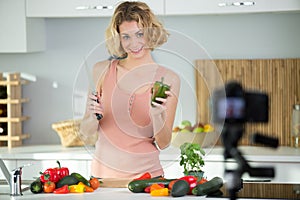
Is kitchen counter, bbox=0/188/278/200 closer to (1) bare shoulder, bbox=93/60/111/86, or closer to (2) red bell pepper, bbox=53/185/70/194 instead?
(2) red bell pepper, bbox=53/185/70/194

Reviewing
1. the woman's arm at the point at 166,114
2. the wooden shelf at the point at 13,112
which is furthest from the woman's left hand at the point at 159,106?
the wooden shelf at the point at 13,112

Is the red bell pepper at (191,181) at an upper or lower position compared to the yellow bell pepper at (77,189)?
upper

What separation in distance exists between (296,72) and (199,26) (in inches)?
30.1

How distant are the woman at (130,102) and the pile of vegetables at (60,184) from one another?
31 centimetres

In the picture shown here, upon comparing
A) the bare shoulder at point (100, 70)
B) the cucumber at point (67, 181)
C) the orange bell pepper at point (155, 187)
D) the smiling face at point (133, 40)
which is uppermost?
the smiling face at point (133, 40)

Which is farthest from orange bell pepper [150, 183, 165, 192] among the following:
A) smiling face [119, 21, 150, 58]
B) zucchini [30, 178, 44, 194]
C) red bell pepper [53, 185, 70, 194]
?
smiling face [119, 21, 150, 58]

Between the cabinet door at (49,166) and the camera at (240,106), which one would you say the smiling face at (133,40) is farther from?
the camera at (240,106)

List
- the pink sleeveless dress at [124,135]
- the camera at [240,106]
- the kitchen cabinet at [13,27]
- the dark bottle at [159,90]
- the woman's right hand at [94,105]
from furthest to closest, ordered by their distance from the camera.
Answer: the kitchen cabinet at [13,27] → the pink sleeveless dress at [124,135] → the woman's right hand at [94,105] → the dark bottle at [159,90] → the camera at [240,106]

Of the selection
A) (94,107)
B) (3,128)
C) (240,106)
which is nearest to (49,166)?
(3,128)

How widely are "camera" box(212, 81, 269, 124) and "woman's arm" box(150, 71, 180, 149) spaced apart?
1.87 m

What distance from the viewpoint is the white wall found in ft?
15.4

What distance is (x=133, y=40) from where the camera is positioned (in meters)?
3.11

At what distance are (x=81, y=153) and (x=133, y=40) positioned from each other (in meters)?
1.45

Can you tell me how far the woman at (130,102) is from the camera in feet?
10.2
